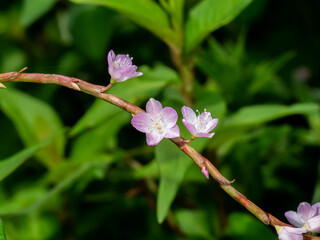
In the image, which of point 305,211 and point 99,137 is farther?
point 99,137

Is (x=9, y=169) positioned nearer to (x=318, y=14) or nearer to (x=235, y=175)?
(x=235, y=175)

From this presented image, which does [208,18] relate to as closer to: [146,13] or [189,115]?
[146,13]

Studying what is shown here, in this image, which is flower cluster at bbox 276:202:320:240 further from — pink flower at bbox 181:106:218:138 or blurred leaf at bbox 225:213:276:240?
blurred leaf at bbox 225:213:276:240

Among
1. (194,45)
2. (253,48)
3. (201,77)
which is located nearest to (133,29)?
(201,77)

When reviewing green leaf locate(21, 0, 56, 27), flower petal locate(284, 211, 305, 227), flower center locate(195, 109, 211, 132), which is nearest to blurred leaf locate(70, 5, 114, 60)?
green leaf locate(21, 0, 56, 27)

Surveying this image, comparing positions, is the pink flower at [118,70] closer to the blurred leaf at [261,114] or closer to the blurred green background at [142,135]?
the blurred green background at [142,135]

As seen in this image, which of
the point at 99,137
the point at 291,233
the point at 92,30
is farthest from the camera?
the point at 92,30

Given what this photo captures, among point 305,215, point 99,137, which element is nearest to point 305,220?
point 305,215
